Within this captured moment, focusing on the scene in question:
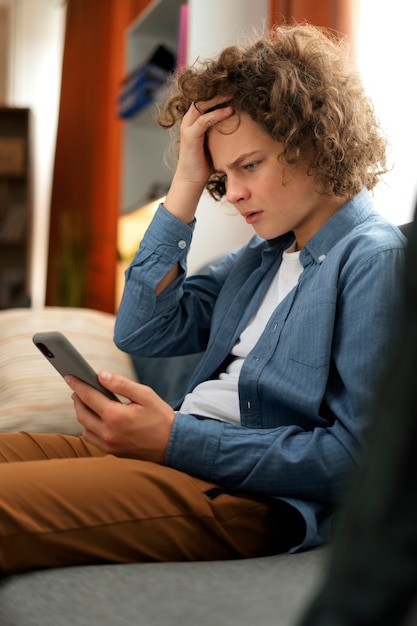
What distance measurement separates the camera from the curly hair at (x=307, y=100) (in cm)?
127

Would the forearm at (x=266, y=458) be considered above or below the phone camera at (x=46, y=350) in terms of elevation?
below

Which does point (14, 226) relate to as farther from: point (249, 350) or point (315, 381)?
point (315, 381)

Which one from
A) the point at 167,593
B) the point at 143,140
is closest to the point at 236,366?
the point at 167,593

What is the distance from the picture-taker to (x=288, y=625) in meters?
0.70

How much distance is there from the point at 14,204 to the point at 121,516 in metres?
4.89

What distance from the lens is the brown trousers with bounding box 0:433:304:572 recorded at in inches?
37.9

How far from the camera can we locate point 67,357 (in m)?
1.14

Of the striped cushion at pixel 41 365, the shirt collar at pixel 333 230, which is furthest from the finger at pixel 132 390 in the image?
the striped cushion at pixel 41 365

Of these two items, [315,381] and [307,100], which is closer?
[315,381]

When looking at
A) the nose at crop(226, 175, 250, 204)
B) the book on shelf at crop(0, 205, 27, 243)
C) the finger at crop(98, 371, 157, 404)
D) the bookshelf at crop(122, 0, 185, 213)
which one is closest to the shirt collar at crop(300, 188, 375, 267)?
the nose at crop(226, 175, 250, 204)

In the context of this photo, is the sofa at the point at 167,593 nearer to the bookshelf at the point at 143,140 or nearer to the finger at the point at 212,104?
the finger at the point at 212,104

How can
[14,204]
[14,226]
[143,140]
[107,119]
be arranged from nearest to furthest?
1. [143,140]
2. [107,119]
3. [14,226]
4. [14,204]

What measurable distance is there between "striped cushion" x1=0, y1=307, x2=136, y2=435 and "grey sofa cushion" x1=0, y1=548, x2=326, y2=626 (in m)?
0.89

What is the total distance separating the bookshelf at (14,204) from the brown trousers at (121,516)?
4.38 metres
